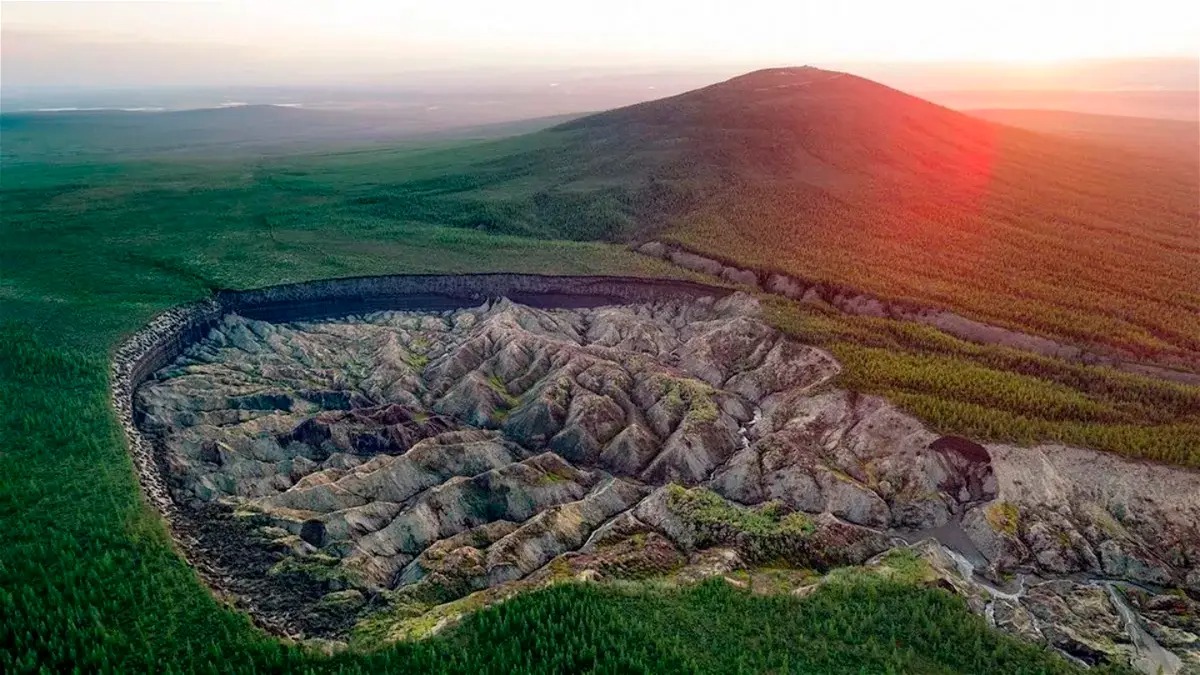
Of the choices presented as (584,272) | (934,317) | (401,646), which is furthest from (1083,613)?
(584,272)

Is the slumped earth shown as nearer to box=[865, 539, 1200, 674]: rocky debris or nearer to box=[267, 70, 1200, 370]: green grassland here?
box=[865, 539, 1200, 674]: rocky debris

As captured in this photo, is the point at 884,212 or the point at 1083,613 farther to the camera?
the point at 884,212

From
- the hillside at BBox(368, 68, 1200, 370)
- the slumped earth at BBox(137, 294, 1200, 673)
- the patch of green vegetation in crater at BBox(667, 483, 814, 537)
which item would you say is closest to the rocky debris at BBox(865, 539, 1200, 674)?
the slumped earth at BBox(137, 294, 1200, 673)

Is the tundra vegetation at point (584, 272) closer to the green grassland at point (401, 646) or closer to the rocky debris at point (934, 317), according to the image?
the green grassland at point (401, 646)

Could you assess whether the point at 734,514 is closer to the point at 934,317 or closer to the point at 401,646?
the point at 401,646

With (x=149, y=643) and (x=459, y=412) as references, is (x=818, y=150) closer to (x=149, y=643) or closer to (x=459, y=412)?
(x=459, y=412)

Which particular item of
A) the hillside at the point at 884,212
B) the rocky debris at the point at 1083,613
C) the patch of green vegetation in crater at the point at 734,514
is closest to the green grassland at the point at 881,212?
the hillside at the point at 884,212
